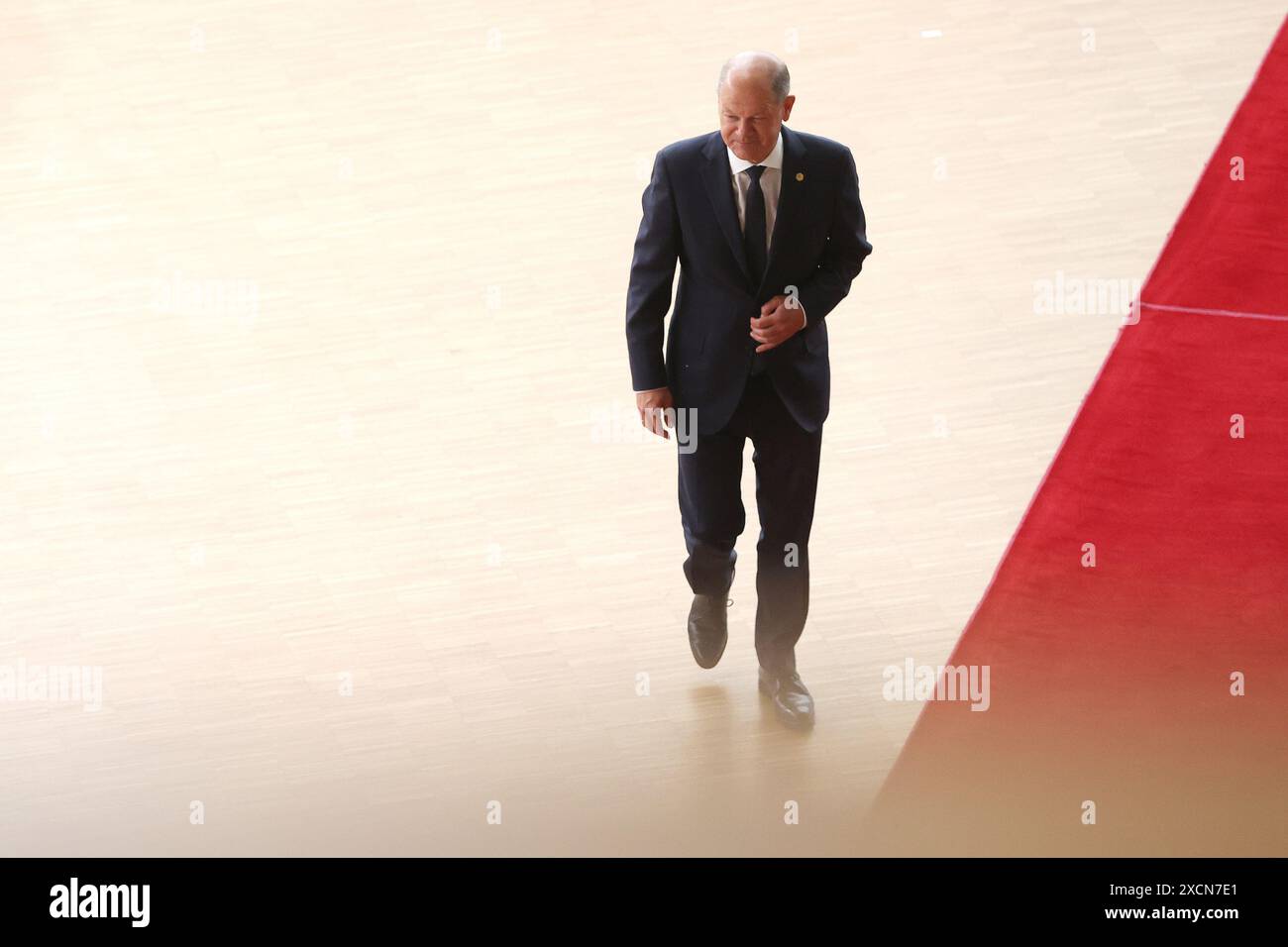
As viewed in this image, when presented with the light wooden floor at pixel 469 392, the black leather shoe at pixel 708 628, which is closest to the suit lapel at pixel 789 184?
the black leather shoe at pixel 708 628

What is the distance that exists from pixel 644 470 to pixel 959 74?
7.73ft

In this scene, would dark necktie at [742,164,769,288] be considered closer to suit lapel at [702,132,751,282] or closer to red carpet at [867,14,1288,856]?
suit lapel at [702,132,751,282]

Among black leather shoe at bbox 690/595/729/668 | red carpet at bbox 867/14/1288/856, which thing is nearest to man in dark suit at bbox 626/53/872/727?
black leather shoe at bbox 690/595/729/668

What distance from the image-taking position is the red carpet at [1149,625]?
3.97 meters

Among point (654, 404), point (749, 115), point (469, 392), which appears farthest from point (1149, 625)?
point (469, 392)

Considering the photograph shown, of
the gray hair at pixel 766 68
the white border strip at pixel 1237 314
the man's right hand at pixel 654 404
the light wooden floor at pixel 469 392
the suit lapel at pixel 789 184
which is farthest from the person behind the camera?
the white border strip at pixel 1237 314

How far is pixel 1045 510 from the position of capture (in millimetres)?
4824

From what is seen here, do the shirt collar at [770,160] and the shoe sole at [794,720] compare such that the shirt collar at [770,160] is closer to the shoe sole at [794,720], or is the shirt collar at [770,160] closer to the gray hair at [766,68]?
the gray hair at [766,68]

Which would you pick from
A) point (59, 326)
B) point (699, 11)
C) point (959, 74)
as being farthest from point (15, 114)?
point (959, 74)

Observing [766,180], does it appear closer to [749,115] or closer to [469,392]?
[749,115]

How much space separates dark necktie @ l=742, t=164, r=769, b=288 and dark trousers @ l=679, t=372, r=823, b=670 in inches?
9.2

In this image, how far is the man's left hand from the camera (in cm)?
378

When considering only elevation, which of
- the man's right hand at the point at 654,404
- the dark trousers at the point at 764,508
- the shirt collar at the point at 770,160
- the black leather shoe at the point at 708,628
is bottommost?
the black leather shoe at the point at 708,628

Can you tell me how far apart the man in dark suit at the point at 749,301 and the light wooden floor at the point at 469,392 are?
591mm
